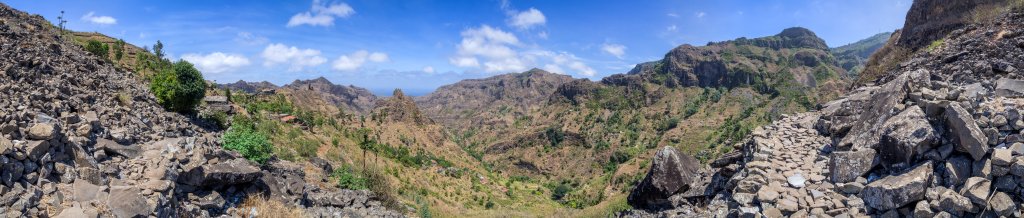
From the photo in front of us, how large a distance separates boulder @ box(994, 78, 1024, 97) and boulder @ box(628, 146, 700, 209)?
290 inches

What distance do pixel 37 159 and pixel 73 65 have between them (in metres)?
12.8

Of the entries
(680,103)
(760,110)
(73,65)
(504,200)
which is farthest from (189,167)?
(680,103)

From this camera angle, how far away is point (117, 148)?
11.4 metres

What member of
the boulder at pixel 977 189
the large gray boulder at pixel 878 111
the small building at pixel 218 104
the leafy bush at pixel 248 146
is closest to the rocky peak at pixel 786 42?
the large gray boulder at pixel 878 111

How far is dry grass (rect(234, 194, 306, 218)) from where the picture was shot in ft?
41.5

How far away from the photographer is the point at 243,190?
13336 mm

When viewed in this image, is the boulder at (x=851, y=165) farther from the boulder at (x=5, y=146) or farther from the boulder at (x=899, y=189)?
the boulder at (x=5, y=146)

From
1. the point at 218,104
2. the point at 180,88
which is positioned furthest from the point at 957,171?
the point at 218,104

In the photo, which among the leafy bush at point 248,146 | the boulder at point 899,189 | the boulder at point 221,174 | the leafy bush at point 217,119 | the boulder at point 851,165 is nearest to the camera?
the boulder at point 899,189

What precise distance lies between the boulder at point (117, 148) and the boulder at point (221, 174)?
151 cm

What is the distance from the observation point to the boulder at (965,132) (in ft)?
25.7

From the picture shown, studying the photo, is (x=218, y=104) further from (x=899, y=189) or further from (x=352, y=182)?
(x=899, y=189)

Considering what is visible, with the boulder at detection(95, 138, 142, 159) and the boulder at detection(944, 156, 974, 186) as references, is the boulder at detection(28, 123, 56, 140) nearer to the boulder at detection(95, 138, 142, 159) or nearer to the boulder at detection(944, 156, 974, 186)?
the boulder at detection(95, 138, 142, 159)

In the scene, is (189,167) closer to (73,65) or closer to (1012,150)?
(73,65)
